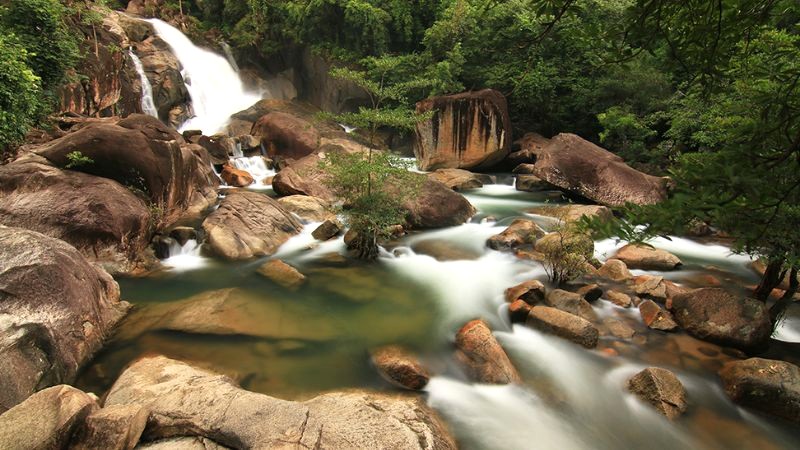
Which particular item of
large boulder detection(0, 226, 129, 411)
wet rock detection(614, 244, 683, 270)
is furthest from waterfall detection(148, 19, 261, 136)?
wet rock detection(614, 244, 683, 270)

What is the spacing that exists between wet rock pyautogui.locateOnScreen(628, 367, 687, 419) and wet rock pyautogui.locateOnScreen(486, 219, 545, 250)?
4.99m

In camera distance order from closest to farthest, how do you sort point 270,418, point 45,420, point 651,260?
1. point 45,420
2. point 270,418
3. point 651,260

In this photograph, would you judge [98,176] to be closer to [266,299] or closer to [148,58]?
[266,299]

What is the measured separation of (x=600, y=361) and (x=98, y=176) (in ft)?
33.4

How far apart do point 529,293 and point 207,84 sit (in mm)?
23257

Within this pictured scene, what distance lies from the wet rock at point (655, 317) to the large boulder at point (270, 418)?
4.28m

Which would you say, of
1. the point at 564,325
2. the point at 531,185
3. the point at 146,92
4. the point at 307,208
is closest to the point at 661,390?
the point at 564,325

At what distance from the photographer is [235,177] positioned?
1520 centimetres

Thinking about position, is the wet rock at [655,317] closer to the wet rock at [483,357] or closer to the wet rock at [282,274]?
the wet rock at [483,357]

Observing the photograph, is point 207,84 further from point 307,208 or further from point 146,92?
point 307,208

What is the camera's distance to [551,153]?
14.2 metres

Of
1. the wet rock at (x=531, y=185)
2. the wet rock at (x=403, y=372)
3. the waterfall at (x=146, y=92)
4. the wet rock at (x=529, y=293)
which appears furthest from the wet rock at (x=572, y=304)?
the waterfall at (x=146, y=92)

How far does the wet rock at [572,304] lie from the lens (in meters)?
6.79

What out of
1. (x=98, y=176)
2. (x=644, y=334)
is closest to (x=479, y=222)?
(x=644, y=334)
